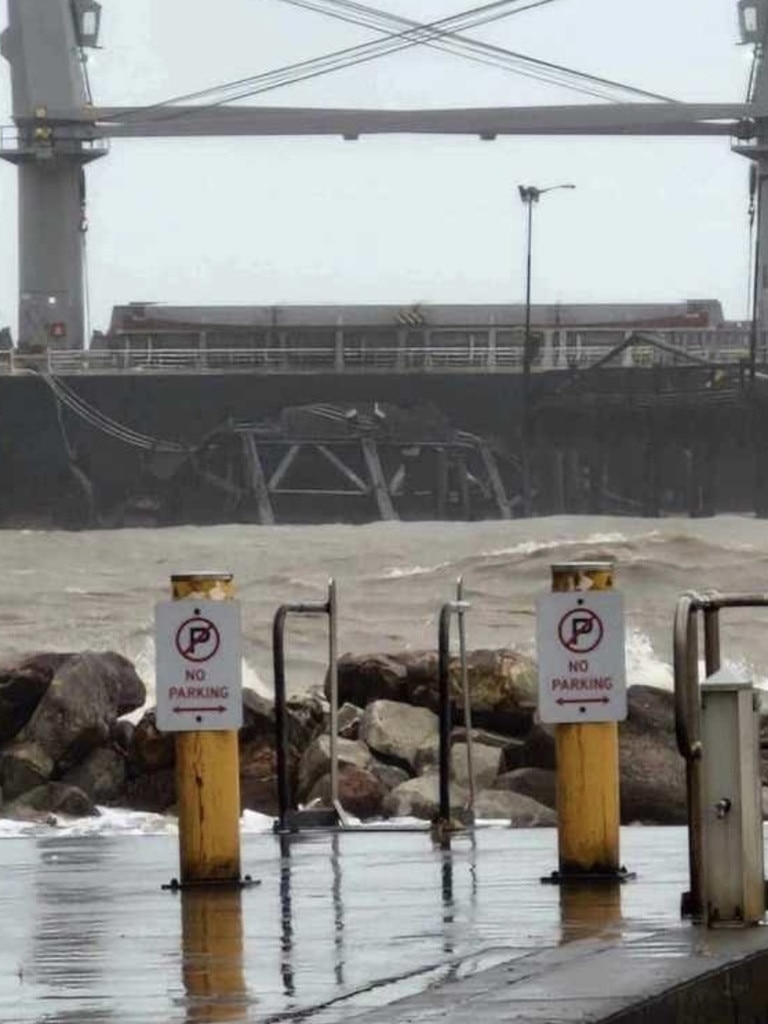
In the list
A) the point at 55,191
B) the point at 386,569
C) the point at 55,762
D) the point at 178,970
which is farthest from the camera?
the point at 55,191

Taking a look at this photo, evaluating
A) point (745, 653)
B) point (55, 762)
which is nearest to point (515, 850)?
point (55, 762)

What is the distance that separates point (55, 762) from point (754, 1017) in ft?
52.5

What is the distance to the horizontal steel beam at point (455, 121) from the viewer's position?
107 metres

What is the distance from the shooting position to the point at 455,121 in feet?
357

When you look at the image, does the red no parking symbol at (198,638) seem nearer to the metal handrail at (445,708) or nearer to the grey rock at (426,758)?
the metal handrail at (445,708)

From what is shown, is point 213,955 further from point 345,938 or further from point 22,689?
point 22,689

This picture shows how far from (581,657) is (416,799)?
7.96m

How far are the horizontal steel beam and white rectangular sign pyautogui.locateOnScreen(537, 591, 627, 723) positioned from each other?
98.5 m

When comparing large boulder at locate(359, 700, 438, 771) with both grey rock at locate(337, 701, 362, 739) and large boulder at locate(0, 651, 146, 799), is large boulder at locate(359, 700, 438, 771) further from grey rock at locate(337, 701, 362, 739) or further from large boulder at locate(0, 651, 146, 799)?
large boulder at locate(0, 651, 146, 799)

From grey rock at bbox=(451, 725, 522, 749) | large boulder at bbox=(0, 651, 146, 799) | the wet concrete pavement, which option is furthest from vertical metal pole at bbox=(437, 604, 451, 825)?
large boulder at bbox=(0, 651, 146, 799)

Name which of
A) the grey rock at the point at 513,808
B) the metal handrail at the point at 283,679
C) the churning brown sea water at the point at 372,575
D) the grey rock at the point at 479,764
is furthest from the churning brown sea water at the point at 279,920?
the churning brown sea water at the point at 372,575

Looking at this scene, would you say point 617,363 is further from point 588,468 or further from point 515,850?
point 515,850

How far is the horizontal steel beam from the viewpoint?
351 ft

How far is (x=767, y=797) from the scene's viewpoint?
17.7 metres
